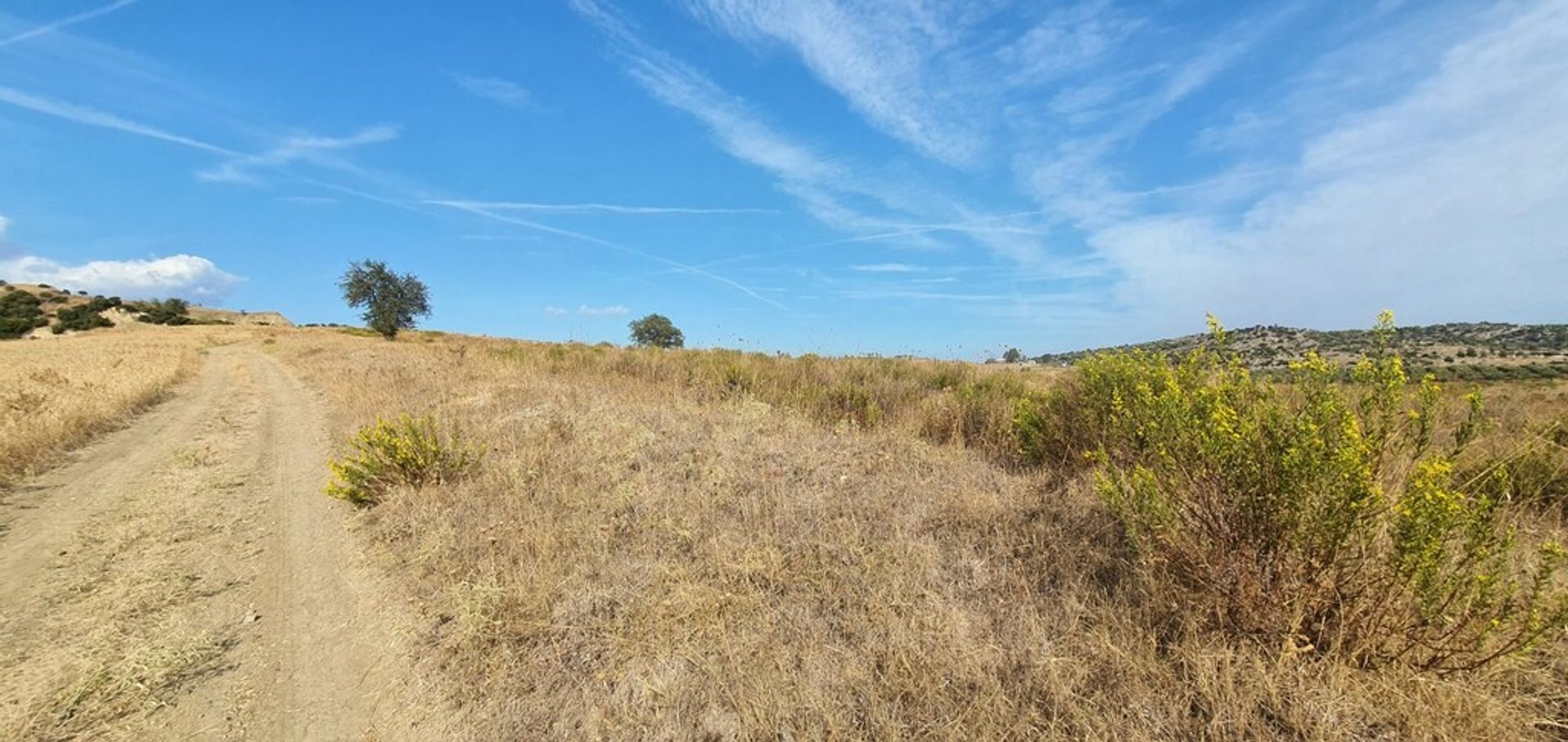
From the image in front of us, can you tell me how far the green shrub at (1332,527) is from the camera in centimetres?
249

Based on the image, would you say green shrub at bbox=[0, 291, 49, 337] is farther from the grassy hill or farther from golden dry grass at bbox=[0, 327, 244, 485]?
the grassy hill

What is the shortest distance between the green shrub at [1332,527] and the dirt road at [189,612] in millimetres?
4290

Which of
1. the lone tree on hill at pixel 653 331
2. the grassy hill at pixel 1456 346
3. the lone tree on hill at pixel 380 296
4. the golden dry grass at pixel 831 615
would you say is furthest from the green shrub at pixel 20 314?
the grassy hill at pixel 1456 346

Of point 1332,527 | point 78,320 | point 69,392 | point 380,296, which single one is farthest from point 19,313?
point 1332,527

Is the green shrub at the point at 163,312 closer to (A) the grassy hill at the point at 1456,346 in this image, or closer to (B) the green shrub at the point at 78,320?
(B) the green shrub at the point at 78,320

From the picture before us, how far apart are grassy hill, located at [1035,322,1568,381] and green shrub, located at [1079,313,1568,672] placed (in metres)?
8.51

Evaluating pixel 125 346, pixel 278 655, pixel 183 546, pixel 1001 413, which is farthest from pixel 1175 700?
pixel 125 346

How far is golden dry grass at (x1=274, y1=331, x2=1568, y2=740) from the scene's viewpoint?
8.50 feet

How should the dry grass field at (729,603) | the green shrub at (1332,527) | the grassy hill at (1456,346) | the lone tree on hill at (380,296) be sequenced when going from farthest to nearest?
the lone tree on hill at (380,296), the grassy hill at (1456,346), the dry grass field at (729,603), the green shrub at (1332,527)

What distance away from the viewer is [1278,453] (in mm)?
2990

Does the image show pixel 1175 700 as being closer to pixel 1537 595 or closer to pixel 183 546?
pixel 1537 595

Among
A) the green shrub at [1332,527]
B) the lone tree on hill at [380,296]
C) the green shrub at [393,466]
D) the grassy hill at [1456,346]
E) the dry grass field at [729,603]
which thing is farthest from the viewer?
the lone tree on hill at [380,296]

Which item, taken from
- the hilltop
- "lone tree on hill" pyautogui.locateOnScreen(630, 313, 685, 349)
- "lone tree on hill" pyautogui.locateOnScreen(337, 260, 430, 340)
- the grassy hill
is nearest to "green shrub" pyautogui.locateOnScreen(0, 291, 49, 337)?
the hilltop

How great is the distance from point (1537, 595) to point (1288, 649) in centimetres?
87
